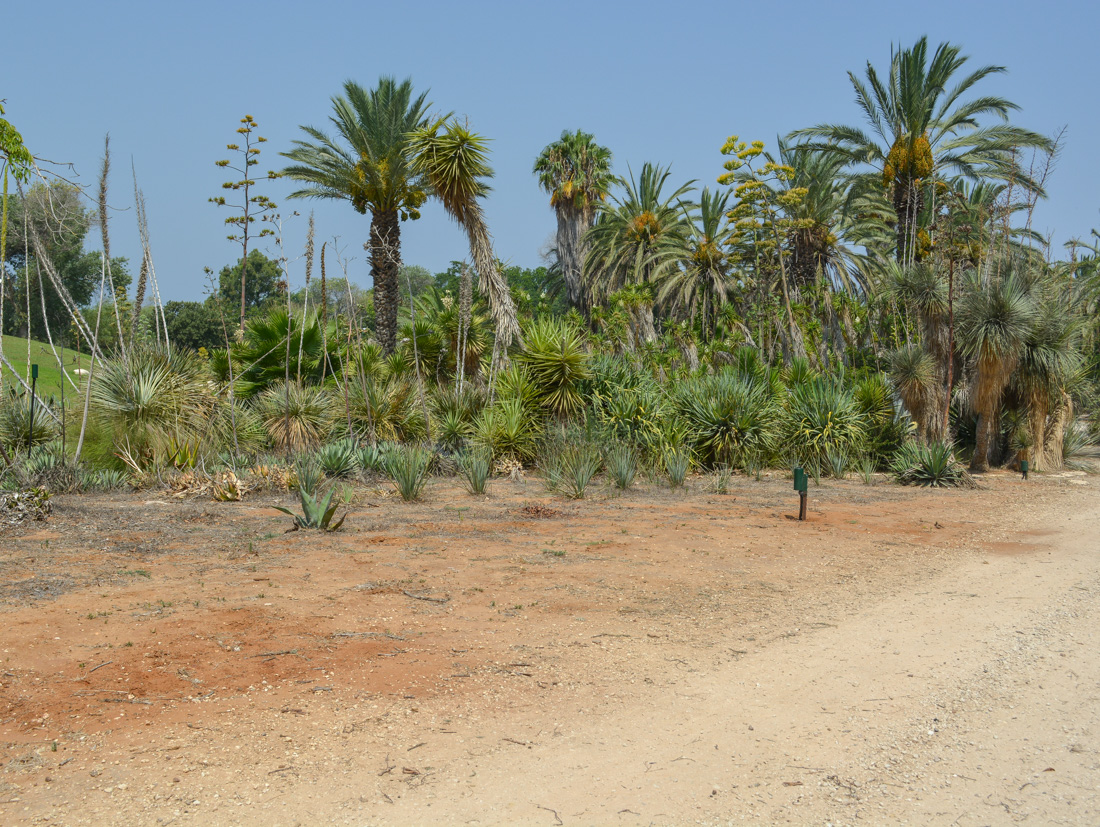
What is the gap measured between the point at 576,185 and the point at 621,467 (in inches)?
991

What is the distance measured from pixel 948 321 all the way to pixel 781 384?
12.4ft

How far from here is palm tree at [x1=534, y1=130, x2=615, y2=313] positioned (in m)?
37.2

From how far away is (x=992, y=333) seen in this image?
17.1 metres

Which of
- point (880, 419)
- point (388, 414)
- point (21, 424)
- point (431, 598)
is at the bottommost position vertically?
point (431, 598)

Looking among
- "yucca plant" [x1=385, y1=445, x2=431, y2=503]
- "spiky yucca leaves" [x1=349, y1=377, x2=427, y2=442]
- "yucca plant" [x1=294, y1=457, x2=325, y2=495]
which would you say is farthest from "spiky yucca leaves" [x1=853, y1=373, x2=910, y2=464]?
"yucca plant" [x1=294, y1=457, x2=325, y2=495]

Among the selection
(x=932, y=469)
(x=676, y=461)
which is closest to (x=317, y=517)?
(x=676, y=461)

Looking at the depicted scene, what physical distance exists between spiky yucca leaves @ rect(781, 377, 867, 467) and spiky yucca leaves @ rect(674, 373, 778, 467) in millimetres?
551

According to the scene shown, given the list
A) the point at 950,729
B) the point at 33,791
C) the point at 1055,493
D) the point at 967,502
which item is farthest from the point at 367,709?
the point at 1055,493

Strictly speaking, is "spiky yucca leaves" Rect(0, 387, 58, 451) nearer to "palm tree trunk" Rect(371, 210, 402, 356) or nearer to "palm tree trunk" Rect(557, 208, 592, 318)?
"palm tree trunk" Rect(371, 210, 402, 356)

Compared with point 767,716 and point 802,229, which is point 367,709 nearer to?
point 767,716

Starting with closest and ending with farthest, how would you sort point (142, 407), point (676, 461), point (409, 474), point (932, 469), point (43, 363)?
point (409, 474) < point (142, 407) < point (676, 461) < point (932, 469) < point (43, 363)

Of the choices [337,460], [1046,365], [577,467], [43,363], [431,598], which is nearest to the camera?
[431,598]

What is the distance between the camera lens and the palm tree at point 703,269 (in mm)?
32438

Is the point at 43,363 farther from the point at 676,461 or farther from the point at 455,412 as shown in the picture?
the point at 676,461
